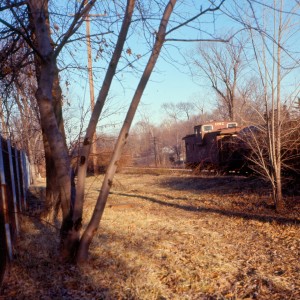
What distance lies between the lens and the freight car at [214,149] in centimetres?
1962

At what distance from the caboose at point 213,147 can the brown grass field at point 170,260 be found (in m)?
9.70

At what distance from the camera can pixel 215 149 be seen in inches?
838

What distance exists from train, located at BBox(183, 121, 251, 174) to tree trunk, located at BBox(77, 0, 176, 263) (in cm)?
1240

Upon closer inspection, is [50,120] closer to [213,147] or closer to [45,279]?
[45,279]

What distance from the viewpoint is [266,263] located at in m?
A: 5.50

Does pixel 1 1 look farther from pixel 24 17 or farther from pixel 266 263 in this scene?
pixel 266 263

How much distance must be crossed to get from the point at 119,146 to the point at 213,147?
56.0 feet

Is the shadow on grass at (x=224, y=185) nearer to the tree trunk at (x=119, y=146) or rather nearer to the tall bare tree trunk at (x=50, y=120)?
the tree trunk at (x=119, y=146)

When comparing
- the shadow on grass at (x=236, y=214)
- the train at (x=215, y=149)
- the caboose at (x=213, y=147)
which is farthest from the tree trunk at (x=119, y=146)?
the caboose at (x=213, y=147)

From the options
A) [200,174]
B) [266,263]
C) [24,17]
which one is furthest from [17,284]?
[200,174]

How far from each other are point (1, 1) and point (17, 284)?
4.22 metres

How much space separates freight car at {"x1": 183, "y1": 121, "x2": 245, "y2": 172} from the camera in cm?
1962

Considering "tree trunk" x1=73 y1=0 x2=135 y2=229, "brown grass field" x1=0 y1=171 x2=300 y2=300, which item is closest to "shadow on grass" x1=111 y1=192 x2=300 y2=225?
"brown grass field" x1=0 y1=171 x2=300 y2=300

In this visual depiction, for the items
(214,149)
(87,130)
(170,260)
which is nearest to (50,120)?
(87,130)
